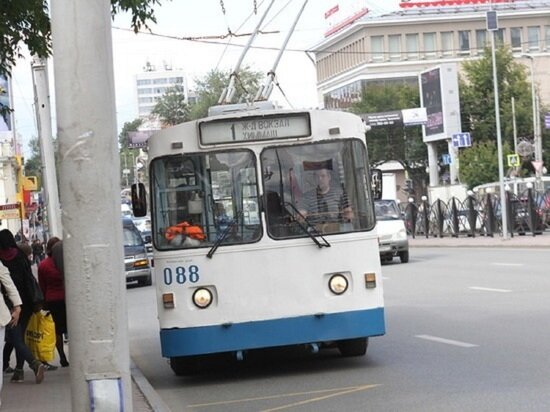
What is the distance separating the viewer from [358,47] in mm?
123938

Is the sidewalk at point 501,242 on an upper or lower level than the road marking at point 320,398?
lower

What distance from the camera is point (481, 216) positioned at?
50688mm

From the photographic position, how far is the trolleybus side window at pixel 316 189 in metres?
12.9

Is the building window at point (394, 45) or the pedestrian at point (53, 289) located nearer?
the pedestrian at point (53, 289)

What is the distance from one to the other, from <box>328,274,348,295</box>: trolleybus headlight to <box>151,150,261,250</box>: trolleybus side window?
0.91 metres

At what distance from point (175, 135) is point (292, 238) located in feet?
5.50

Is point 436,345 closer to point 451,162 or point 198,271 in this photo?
point 198,271

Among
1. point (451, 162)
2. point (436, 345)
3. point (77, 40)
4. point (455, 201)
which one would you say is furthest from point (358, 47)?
point (77, 40)

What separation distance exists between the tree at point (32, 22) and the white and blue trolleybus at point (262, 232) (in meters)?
1.38

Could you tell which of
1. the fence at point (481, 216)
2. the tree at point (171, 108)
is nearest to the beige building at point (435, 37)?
the tree at point (171, 108)

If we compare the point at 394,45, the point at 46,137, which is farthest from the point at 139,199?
the point at 394,45

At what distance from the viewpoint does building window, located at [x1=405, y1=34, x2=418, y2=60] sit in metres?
121

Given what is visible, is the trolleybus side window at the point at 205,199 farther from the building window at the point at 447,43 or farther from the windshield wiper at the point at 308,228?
the building window at the point at 447,43

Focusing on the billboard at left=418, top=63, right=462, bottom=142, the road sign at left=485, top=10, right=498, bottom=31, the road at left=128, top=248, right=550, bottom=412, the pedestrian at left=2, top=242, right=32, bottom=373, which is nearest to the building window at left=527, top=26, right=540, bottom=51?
the billboard at left=418, top=63, right=462, bottom=142
